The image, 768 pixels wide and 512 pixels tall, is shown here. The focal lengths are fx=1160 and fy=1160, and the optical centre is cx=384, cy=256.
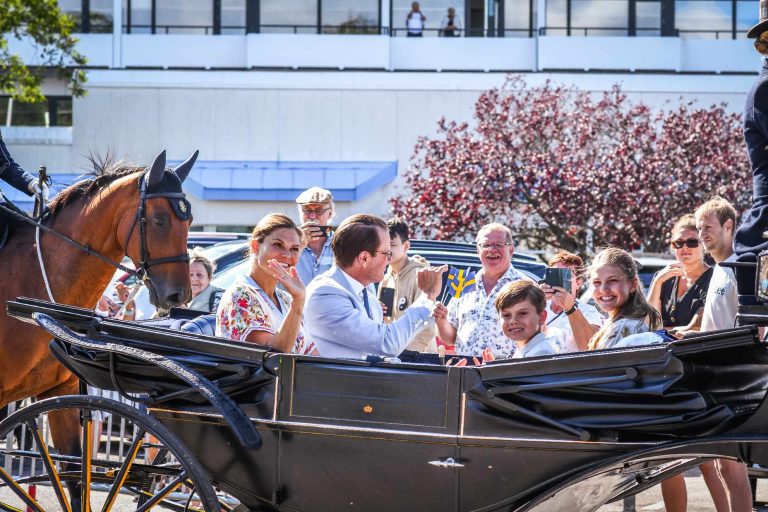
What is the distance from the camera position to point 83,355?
4770 mm

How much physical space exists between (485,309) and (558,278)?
1.53 ft

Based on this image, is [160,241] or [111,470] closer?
[111,470]

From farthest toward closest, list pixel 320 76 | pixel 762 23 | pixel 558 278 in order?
1. pixel 320 76
2. pixel 558 278
3. pixel 762 23

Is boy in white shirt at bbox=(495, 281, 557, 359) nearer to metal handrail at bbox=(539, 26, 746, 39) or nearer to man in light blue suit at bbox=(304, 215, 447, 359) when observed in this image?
man in light blue suit at bbox=(304, 215, 447, 359)

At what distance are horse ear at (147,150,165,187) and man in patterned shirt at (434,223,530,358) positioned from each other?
1.70 meters

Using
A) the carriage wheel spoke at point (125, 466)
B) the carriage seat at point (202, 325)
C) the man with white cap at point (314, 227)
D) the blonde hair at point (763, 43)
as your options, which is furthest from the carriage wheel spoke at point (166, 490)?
the man with white cap at point (314, 227)

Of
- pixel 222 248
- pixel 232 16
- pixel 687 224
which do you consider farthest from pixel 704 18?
pixel 687 224

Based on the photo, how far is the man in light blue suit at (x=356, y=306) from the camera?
5.20m

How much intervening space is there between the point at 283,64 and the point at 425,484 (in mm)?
21170

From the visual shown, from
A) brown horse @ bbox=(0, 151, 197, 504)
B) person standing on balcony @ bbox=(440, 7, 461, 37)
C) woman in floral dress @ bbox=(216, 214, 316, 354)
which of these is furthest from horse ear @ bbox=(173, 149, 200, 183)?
person standing on balcony @ bbox=(440, 7, 461, 37)

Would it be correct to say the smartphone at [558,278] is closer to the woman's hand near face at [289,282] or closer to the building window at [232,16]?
the woman's hand near face at [289,282]

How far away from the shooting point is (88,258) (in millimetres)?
6113

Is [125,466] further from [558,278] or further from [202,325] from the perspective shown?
[558,278]

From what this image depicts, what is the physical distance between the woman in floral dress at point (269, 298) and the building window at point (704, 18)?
21.7 meters
